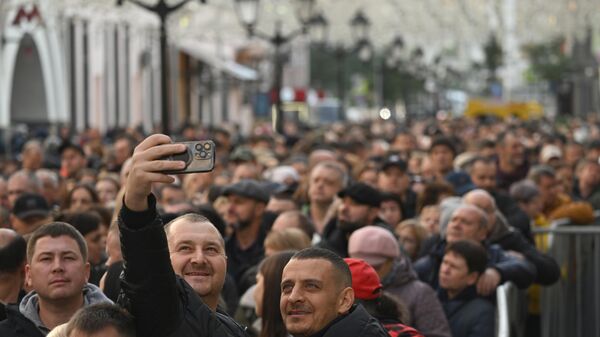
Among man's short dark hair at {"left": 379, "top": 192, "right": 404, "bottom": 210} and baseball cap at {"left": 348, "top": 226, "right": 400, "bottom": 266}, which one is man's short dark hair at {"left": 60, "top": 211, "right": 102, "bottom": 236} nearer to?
baseball cap at {"left": 348, "top": 226, "right": 400, "bottom": 266}

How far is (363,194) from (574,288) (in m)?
2.54

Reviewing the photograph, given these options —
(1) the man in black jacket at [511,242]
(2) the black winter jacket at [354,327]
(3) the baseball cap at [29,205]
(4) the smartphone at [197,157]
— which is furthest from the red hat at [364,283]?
(3) the baseball cap at [29,205]

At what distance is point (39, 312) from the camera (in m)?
7.46

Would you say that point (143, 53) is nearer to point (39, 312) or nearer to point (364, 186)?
point (364, 186)

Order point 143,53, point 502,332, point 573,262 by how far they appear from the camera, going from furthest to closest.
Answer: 1. point 143,53
2. point 573,262
3. point 502,332

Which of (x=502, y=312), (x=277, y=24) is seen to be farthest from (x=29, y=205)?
(x=277, y=24)

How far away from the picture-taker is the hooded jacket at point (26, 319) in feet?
23.3

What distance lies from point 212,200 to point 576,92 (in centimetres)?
7796

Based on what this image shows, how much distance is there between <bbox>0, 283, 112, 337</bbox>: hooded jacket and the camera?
7.11m

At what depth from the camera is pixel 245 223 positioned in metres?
12.8

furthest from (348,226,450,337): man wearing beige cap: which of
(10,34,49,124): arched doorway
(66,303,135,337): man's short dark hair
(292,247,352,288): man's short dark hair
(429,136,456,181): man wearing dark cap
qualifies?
(10,34,49,124): arched doorway

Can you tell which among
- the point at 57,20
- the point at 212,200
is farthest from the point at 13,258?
the point at 57,20

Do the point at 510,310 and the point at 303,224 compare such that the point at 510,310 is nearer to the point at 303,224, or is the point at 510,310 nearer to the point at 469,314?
the point at 469,314

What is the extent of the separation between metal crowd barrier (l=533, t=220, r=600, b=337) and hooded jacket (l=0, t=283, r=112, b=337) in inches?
253
